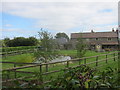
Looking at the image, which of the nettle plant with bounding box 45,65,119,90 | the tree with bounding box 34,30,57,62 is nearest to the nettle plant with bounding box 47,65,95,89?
the nettle plant with bounding box 45,65,119,90

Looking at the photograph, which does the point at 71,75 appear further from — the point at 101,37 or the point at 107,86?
the point at 101,37

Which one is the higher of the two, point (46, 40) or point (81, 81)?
point (46, 40)

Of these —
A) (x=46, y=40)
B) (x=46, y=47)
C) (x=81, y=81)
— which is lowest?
(x=81, y=81)

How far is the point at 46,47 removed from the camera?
700 centimetres

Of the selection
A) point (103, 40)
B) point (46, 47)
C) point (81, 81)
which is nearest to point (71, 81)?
point (81, 81)

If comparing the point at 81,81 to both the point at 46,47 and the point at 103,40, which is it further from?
the point at 103,40

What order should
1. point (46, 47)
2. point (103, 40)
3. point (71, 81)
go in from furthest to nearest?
1. point (103, 40)
2. point (46, 47)
3. point (71, 81)

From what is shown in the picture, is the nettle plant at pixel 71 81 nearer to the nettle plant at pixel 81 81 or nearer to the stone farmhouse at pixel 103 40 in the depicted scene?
the nettle plant at pixel 81 81

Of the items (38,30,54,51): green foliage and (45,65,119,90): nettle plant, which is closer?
(45,65,119,90): nettle plant

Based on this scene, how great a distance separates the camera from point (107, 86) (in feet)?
2.69

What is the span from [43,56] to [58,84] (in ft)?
20.4

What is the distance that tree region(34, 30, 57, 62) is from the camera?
22.9 feet

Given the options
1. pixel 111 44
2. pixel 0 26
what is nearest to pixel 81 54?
pixel 0 26

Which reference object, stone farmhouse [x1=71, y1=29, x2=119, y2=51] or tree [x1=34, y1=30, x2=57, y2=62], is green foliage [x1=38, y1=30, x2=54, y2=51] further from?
stone farmhouse [x1=71, y1=29, x2=119, y2=51]
